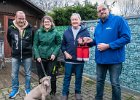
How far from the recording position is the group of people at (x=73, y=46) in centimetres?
468

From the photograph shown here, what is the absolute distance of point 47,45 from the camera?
5660mm

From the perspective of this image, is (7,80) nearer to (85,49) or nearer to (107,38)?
(85,49)

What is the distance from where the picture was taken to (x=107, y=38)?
4742mm

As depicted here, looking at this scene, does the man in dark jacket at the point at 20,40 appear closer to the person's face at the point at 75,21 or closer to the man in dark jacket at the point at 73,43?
the man in dark jacket at the point at 73,43

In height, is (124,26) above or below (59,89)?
above

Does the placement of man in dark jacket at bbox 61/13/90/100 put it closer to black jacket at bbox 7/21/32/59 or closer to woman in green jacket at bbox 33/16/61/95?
woman in green jacket at bbox 33/16/61/95

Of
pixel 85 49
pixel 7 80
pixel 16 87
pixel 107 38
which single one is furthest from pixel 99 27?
pixel 7 80

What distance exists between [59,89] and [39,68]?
1.26 meters

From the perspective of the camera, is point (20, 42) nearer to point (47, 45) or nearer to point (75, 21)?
point (47, 45)

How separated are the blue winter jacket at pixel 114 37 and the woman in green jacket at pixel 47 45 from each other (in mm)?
1230

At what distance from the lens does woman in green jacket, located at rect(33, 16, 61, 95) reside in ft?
18.4

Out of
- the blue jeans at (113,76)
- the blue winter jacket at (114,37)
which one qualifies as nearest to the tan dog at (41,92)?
the blue jeans at (113,76)

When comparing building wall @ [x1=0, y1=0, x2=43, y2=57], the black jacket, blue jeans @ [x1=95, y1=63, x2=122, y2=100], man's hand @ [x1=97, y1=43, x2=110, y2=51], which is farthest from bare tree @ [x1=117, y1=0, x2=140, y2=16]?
man's hand @ [x1=97, y1=43, x2=110, y2=51]

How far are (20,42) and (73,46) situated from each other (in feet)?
4.01
